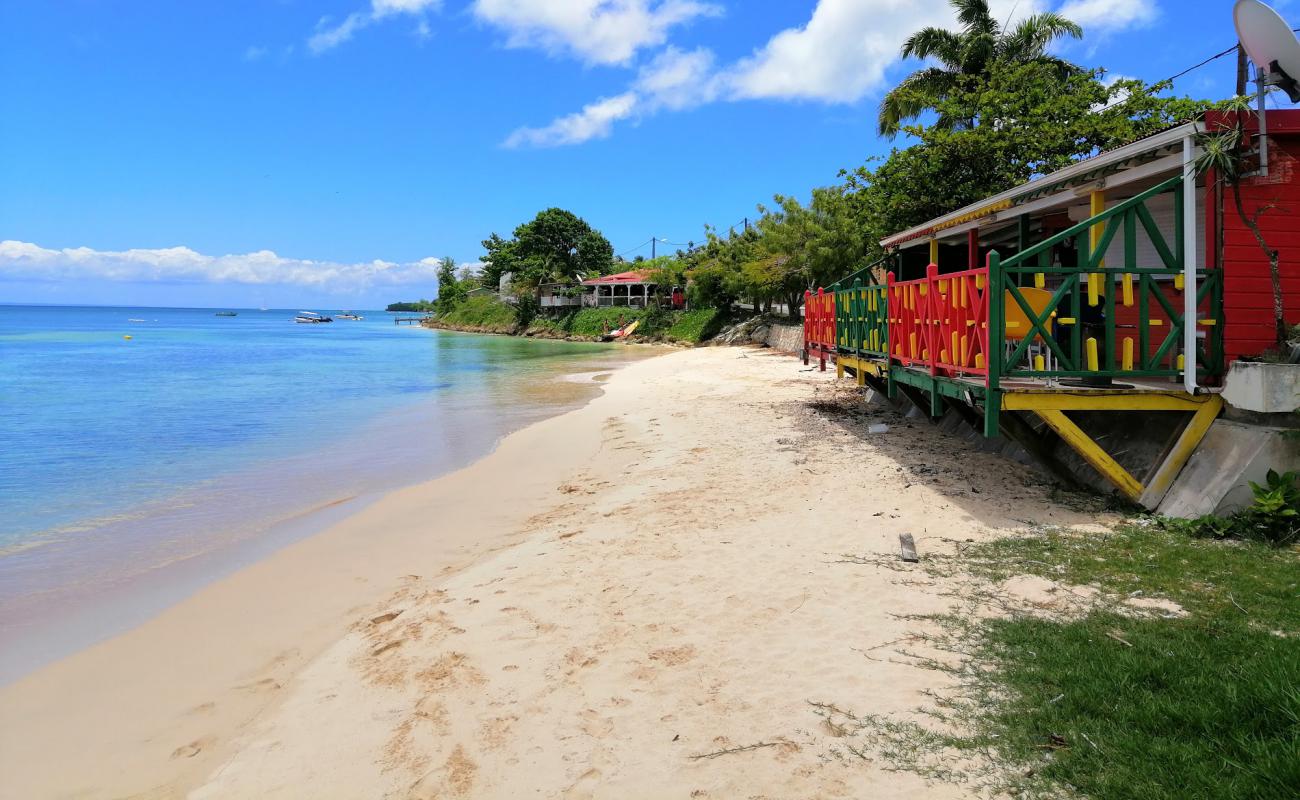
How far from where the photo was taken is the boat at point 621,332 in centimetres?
6056

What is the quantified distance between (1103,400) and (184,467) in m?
14.2

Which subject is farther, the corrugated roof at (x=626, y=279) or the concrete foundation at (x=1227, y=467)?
the corrugated roof at (x=626, y=279)

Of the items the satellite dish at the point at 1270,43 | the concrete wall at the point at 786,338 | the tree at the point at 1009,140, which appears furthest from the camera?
the concrete wall at the point at 786,338

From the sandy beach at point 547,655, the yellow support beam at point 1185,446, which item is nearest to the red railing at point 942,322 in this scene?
the sandy beach at point 547,655

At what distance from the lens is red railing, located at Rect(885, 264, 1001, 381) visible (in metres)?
7.45

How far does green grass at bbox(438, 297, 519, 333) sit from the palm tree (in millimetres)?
58888

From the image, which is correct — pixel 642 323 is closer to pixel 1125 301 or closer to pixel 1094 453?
pixel 1125 301

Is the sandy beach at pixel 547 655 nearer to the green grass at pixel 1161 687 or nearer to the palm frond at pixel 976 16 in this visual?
the green grass at pixel 1161 687

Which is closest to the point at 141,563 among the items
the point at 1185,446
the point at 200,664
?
the point at 200,664

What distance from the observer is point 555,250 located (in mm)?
82750

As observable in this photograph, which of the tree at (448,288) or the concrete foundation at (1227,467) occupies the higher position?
the tree at (448,288)

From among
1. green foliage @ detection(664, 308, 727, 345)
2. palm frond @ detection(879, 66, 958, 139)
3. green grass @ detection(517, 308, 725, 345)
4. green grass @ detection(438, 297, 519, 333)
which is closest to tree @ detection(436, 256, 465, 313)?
green grass @ detection(438, 297, 519, 333)

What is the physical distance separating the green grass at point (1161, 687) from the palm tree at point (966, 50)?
23182 millimetres

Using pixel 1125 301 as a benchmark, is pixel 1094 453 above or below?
below
